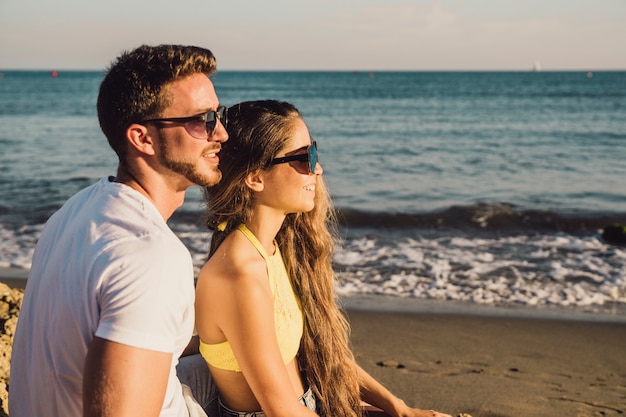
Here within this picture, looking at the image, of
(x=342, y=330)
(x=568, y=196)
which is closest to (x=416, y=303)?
(x=342, y=330)

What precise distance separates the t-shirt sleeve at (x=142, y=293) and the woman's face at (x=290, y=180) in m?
1.25

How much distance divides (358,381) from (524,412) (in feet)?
6.06

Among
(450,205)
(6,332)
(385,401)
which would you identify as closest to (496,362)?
(385,401)

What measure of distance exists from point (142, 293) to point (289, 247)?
158 cm

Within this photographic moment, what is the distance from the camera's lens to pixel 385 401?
10.7 ft

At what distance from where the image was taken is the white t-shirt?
1.79m

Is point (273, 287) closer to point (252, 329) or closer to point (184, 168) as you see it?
point (252, 329)

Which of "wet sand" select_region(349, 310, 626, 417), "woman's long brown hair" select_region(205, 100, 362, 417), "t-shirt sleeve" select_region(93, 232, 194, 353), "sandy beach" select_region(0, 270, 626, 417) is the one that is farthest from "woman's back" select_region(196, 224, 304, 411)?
"wet sand" select_region(349, 310, 626, 417)

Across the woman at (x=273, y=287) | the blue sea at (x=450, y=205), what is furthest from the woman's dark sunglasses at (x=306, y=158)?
the blue sea at (x=450, y=205)

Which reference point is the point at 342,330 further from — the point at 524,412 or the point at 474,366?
the point at 474,366

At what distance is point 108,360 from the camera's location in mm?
1743

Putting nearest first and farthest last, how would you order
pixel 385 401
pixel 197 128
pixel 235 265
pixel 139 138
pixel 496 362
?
1. pixel 139 138
2. pixel 197 128
3. pixel 235 265
4. pixel 385 401
5. pixel 496 362

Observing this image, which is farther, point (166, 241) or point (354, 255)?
point (354, 255)

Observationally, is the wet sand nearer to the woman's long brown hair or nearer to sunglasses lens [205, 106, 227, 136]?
the woman's long brown hair
